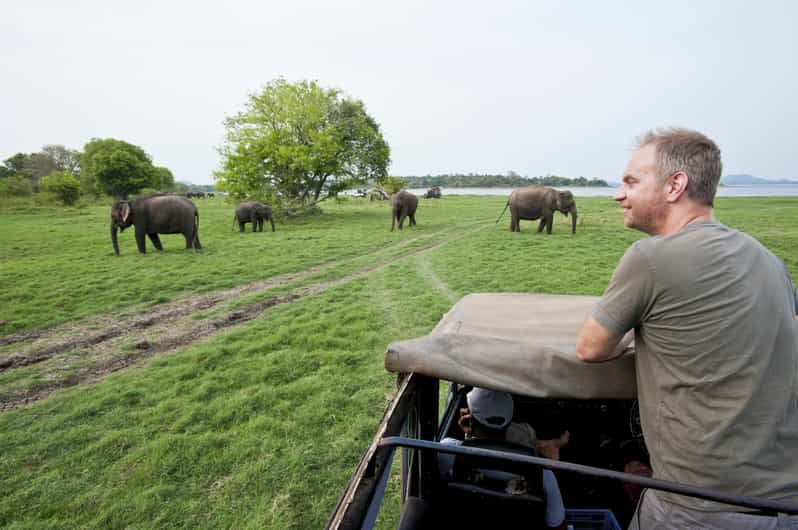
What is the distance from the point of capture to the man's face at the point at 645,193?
5.90 ft

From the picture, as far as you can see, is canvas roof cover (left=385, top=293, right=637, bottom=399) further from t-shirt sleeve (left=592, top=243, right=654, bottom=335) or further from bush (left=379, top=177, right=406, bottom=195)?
bush (left=379, top=177, right=406, bottom=195)

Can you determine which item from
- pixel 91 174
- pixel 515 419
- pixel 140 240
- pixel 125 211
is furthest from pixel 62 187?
pixel 515 419

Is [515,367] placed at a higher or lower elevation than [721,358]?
lower

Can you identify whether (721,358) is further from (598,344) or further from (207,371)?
(207,371)

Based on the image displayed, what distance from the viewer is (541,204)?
61.3 ft

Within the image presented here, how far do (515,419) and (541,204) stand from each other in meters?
16.9

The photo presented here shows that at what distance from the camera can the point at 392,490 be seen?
3.43m

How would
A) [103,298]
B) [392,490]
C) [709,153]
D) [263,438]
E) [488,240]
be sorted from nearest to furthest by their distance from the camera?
[709,153] → [392,490] → [263,438] → [103,298] → [488,240]

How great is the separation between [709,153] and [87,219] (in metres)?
32.0

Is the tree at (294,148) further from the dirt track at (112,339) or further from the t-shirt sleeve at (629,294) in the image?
the t-shirt sleeve at (629,294)

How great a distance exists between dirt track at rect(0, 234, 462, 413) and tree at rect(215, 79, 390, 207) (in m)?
17.3

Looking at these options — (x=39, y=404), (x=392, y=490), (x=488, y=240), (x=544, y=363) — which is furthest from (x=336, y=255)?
(x=544, y=363)

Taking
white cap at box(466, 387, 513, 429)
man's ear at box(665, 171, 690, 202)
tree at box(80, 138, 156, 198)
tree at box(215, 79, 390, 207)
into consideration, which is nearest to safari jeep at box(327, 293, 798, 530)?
white cap at box(466, 387, 513, 429)

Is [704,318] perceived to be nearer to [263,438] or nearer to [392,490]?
[392,490]
